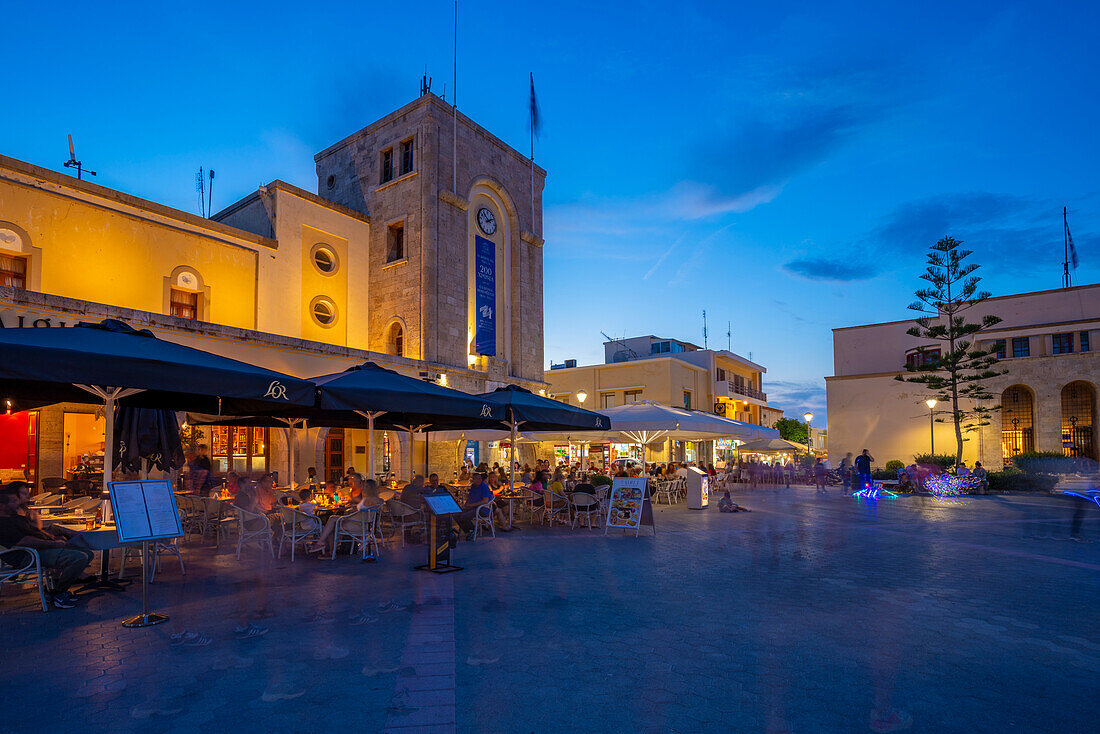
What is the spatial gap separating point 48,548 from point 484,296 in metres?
Answer: 18.1

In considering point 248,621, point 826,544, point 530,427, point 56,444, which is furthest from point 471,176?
point 248,621

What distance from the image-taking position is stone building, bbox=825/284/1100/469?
2875 centimetres

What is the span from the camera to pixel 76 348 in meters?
5.43

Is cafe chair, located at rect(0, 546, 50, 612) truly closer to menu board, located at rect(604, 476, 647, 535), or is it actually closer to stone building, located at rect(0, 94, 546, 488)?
menu board, located at rect(604, 476, 647, 535)

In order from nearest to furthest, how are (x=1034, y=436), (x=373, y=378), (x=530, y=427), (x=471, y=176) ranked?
(x=373, y=378) → (x=530, y=427) → (x=471, y=176) → (x=1034, y=436)

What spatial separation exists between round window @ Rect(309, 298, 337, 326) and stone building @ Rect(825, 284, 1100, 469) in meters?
A: 25.3

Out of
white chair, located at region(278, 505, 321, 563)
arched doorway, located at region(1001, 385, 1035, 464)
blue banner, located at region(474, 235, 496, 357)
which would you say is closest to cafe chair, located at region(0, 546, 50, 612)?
white chair, located at region(278, 505, 321, 563)

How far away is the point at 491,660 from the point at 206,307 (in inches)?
650

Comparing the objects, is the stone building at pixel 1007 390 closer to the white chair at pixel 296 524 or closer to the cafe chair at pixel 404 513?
the cafe chair at pixel 404 513

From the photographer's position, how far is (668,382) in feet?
119

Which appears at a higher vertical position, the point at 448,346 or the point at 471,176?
the point at 471,176

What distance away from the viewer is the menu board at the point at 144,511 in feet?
16.6

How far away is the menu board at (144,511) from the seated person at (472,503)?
485cm

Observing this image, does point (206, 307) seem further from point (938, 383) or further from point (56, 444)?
point (938, 383)
